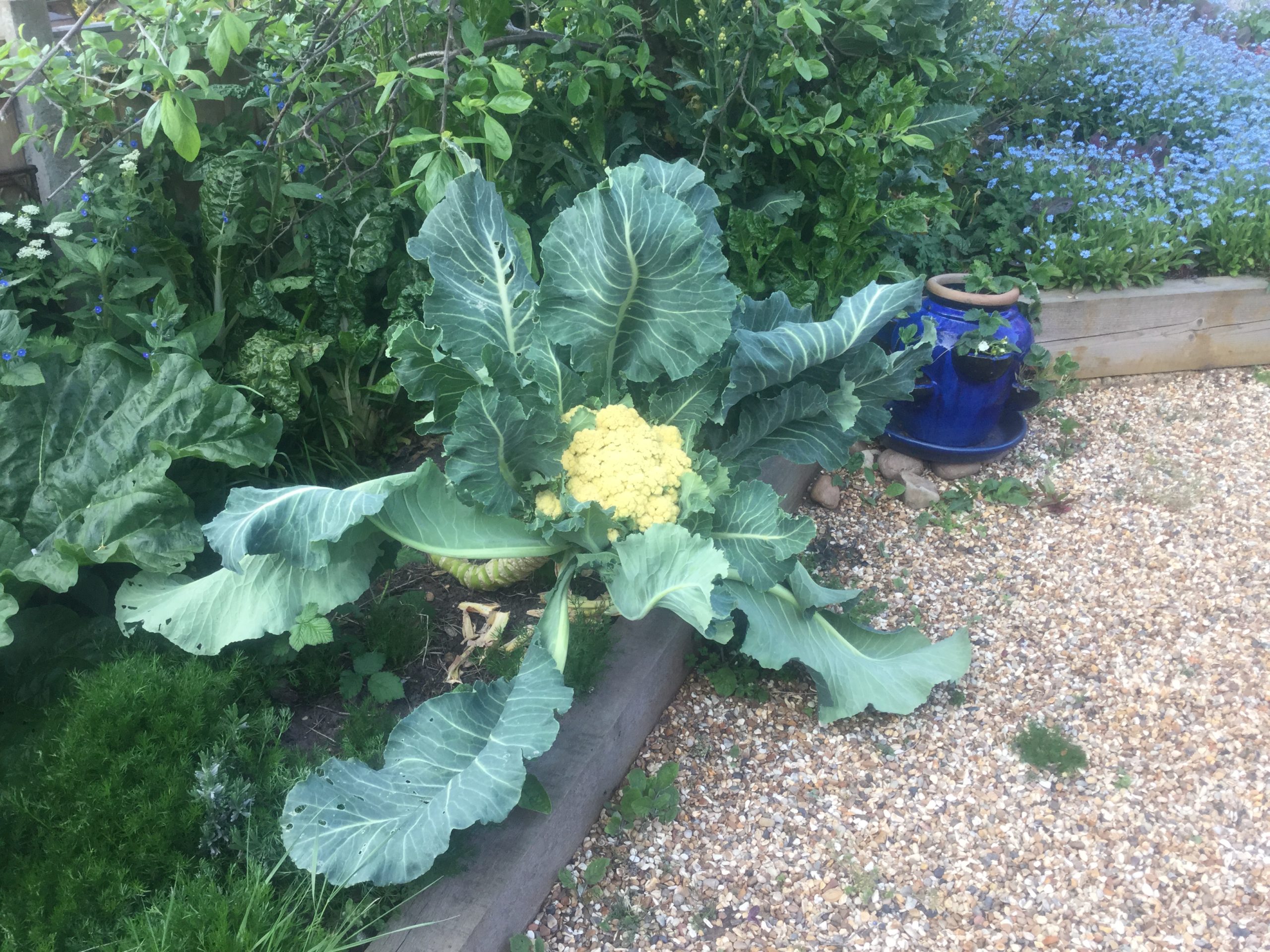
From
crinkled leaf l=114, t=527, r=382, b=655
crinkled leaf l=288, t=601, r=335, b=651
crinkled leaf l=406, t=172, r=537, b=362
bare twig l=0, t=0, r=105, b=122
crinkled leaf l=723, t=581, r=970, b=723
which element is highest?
bare twig l=0, t=0, r=105, b=122

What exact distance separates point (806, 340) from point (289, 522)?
4.47 ft

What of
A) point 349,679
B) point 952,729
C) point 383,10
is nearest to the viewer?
point 349,679

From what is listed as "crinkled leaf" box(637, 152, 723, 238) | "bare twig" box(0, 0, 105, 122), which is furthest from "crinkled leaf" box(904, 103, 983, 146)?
"bare twig" box(0, 0, 105, 122)

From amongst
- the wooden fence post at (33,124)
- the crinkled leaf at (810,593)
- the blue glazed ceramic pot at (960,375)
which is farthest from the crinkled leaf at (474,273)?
the blue glazed ceramic pot at (960,375)

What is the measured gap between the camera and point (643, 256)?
2.14 m

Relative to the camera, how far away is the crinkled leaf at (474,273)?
2.21 m

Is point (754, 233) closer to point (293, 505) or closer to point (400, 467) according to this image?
point (400, 467)

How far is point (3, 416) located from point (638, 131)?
2361 millimetres

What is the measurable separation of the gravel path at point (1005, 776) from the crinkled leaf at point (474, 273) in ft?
3.75

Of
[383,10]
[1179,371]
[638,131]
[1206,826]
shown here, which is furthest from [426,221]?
[1179,371]

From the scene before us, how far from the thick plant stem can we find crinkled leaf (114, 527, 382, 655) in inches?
17.5

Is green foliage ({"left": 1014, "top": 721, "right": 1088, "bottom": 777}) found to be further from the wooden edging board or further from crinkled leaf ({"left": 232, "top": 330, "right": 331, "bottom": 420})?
crinkled leaf ({"left": 232, "top": 330, "right": 331, "bottom": 420})

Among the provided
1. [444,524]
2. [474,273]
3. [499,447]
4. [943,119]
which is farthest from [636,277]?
[943,119]

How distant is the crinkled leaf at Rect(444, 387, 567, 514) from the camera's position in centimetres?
192
